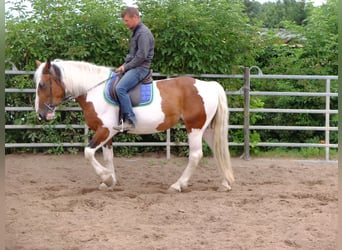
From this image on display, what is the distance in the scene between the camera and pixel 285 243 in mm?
4027

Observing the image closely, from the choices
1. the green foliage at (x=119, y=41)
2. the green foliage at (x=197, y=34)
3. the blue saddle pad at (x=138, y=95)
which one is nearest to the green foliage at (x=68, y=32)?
the green foliage at (x=119, y=41)

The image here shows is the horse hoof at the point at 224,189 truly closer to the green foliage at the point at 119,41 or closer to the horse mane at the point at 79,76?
the horse mane at the point at 79,76

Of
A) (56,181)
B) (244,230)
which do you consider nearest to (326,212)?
(244,230)

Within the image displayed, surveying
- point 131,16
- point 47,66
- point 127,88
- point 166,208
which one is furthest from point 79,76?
point 166,208

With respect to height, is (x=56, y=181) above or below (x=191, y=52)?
below

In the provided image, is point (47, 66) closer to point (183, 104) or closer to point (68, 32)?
point (183, 104)

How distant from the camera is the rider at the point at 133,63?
19.1 feet

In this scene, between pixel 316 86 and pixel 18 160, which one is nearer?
pixel 18 160

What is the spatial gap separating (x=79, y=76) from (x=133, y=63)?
70cm

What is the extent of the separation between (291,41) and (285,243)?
7.45m

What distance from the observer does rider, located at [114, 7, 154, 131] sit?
5.81 m

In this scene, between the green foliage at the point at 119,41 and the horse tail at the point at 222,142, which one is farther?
the green foliage at the point at 119,41

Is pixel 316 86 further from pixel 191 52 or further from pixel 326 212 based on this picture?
pixel 326 212

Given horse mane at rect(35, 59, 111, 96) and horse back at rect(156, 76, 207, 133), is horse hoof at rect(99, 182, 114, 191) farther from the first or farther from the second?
horse mane at rect(35, 59, 111, 96)
